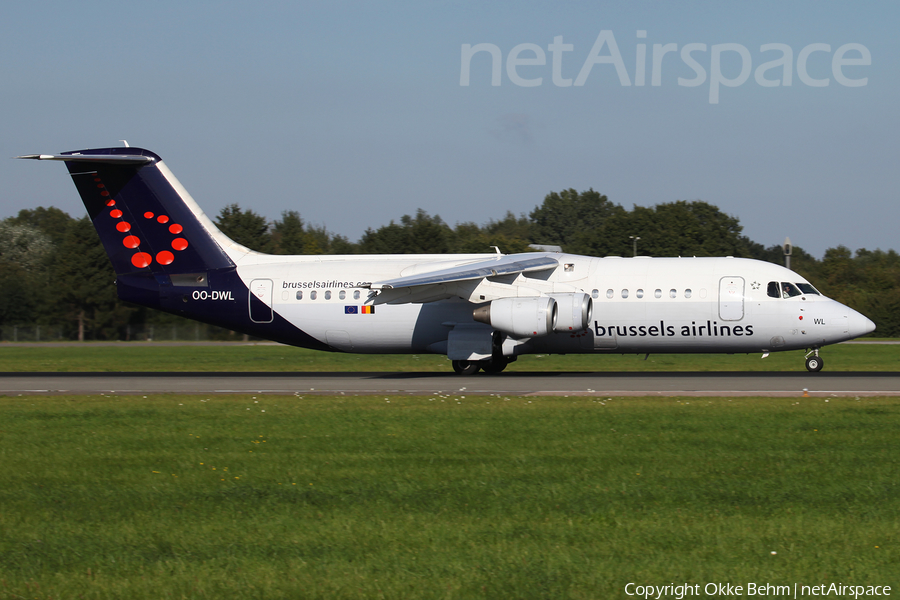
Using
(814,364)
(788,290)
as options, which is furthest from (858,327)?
(788,290)

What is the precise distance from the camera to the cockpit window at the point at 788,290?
2685 centimetres

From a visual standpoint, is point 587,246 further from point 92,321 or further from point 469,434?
point 469,434

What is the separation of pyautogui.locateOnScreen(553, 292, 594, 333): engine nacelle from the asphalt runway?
1497 mm

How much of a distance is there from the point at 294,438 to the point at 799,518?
819 cm

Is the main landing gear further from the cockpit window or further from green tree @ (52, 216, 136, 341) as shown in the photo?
green tree @ (52, 216, 136, 341)

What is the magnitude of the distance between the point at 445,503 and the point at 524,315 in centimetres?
1631

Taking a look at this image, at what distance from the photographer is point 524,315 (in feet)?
85.0

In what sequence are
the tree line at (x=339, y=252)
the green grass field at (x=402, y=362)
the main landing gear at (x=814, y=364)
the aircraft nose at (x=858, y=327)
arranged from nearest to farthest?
the aircraft nose at (x=858, y=327)
the main landing gear at (x=814, y=364)
the green grass field at (x=402, y=362)
the tree line at (x=339, y=252)

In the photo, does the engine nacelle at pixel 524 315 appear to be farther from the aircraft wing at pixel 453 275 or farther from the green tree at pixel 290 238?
the green tree at pixel 290 238

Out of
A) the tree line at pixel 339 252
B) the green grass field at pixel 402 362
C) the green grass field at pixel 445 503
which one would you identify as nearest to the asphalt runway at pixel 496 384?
the green grass field at pixel 445 503

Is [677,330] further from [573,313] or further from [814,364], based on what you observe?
[814,364]

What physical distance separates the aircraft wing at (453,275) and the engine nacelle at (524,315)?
0.99 metres

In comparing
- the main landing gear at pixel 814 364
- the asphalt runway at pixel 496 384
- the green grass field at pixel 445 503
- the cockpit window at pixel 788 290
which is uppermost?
the cockpit window at pixel 788 290

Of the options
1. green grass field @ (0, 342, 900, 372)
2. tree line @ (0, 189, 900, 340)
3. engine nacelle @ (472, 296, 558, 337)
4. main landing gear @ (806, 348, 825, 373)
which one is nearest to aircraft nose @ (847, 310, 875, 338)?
main landing gear @ (806, 348, 825, 373)
